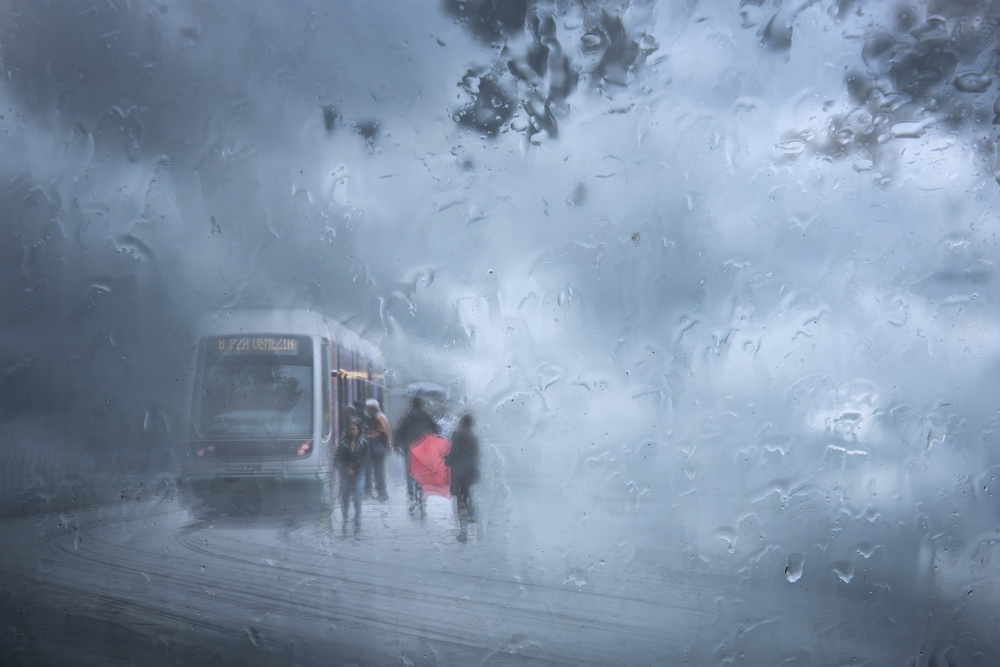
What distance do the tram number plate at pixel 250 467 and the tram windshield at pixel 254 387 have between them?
4.1 inches

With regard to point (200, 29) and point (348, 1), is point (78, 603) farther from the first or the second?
point (348, 1)

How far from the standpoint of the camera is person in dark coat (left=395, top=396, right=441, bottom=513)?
7.39ft

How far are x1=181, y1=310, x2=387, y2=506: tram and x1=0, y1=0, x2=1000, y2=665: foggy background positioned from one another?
106 millimetres

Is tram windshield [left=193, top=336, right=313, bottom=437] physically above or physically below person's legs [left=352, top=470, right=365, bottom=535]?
above

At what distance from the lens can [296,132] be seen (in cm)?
233

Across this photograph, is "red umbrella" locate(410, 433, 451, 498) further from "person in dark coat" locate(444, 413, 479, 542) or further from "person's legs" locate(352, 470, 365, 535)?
"person's legs" locate(352, 470, 365, 535)

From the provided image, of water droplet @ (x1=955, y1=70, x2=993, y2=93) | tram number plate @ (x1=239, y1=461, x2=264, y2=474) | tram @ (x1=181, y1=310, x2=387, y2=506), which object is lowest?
tram number plate @ (x1=239, y1=461, x2=264, y2=474)

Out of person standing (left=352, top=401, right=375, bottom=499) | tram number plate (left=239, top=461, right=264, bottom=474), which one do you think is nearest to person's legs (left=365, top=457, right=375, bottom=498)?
person standing (left=352, top=401, right=375, bottom=499)

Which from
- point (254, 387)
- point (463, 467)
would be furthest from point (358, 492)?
point (254, 387)

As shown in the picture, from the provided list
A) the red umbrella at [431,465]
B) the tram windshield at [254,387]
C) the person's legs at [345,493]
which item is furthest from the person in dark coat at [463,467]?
the tram windshield at [254,387]

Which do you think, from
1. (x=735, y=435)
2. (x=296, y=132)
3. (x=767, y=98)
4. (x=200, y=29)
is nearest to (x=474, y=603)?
(x=735, y=435)

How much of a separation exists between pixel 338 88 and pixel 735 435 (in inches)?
82.3

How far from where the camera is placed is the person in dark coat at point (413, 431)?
2.25 metres

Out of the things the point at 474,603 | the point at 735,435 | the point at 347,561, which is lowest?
the point at 474,603
